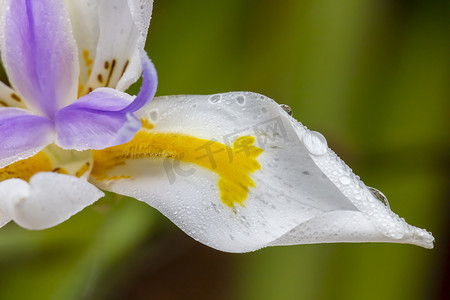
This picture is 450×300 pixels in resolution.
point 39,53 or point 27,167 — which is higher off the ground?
point 39,53

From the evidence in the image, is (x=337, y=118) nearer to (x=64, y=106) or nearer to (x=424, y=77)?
(x=424, y=77)

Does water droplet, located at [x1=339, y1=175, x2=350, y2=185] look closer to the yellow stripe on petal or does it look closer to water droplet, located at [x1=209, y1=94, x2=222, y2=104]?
water droplet, located at [x1=209, y1=94, x2=222, y2=104]

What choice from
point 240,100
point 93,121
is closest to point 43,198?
point 93,121

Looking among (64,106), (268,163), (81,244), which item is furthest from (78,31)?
(81,244)

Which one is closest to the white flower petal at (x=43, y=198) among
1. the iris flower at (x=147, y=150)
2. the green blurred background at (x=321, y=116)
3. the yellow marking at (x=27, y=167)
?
the iris flower at (x=147, y=150)

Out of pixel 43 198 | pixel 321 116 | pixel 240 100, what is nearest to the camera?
pixel 43 198

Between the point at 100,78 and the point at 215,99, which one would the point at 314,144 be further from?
the point at 100,78

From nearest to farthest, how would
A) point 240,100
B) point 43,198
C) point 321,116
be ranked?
point 43,198 → point 240,100 → point 321,116
